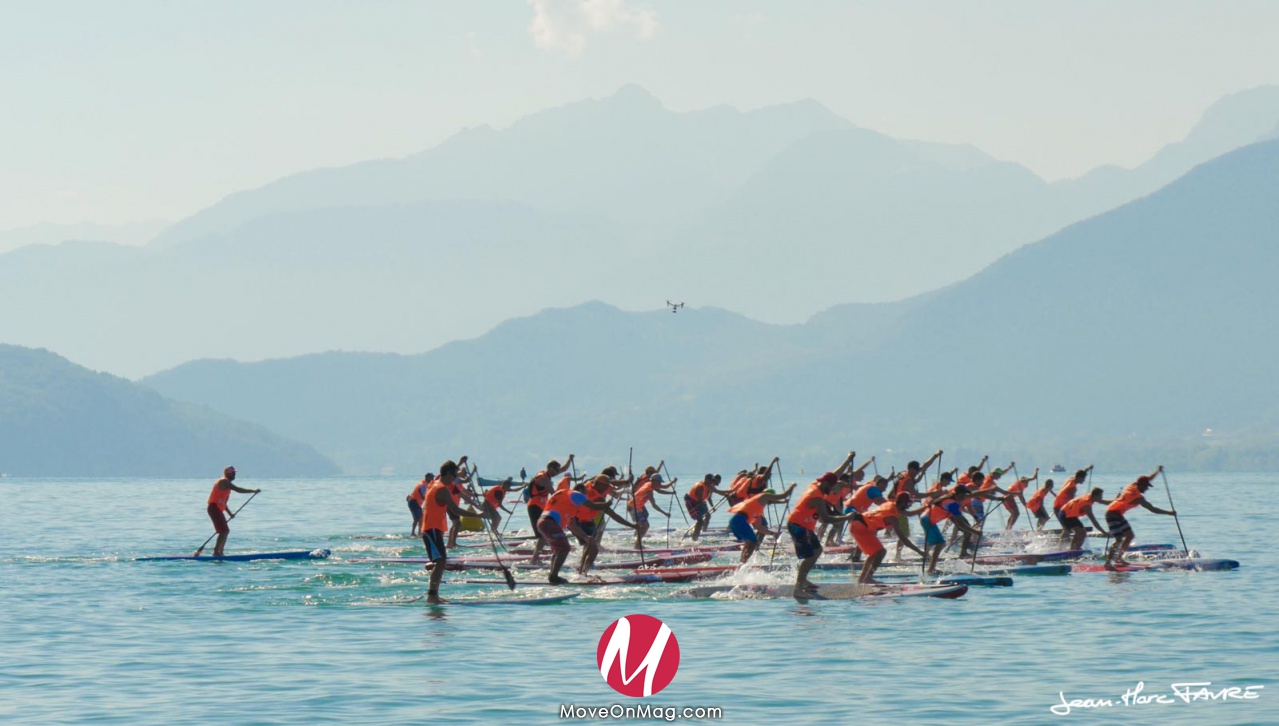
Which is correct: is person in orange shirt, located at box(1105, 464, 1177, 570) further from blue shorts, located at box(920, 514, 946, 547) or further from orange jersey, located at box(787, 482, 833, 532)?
orange jersey, located at box(787, 482, 833, 532)

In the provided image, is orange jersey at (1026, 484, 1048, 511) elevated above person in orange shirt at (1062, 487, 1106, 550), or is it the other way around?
orange jersey at (1026, 484, 1048, 511)

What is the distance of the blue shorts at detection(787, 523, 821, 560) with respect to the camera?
2873 centimetres

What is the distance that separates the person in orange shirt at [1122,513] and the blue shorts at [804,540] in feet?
24.9

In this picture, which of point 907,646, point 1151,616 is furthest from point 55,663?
point 1151,616

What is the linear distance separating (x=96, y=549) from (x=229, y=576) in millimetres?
14790

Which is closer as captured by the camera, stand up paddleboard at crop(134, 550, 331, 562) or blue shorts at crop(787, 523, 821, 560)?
blue shorts at crop(787, 523, 821, 560)

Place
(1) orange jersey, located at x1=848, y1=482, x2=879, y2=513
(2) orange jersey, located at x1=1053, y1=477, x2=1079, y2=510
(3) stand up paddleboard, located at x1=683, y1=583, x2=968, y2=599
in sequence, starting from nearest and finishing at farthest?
(3) stand up paddleboard, located at x1=683, y1=583, x2=968, y2=599, (1) orange jersey, located at x1=848, y1=482, x2=879, y2=513, (2) orange jersey, located at x1=1053, y1=477, x2=1079, y2=510

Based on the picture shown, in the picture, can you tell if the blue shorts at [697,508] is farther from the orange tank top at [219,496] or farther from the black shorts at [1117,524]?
the black shorts at [1117,524]

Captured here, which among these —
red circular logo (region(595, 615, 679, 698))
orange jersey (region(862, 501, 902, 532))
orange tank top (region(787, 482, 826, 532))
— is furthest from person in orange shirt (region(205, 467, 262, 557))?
orange jersey (region(862, 501, 902, 532))

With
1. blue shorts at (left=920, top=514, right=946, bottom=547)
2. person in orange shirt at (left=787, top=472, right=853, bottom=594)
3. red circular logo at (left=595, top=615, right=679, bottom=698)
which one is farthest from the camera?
blue shorts at (left=920, top=514, right=946, bottom=547)

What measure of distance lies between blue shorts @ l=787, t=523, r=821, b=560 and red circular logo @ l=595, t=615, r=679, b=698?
312 cm

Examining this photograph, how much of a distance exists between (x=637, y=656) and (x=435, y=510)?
210 inches

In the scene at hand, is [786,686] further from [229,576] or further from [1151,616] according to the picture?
[229,576]

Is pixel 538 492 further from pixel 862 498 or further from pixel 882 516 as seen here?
pixel 882 516
